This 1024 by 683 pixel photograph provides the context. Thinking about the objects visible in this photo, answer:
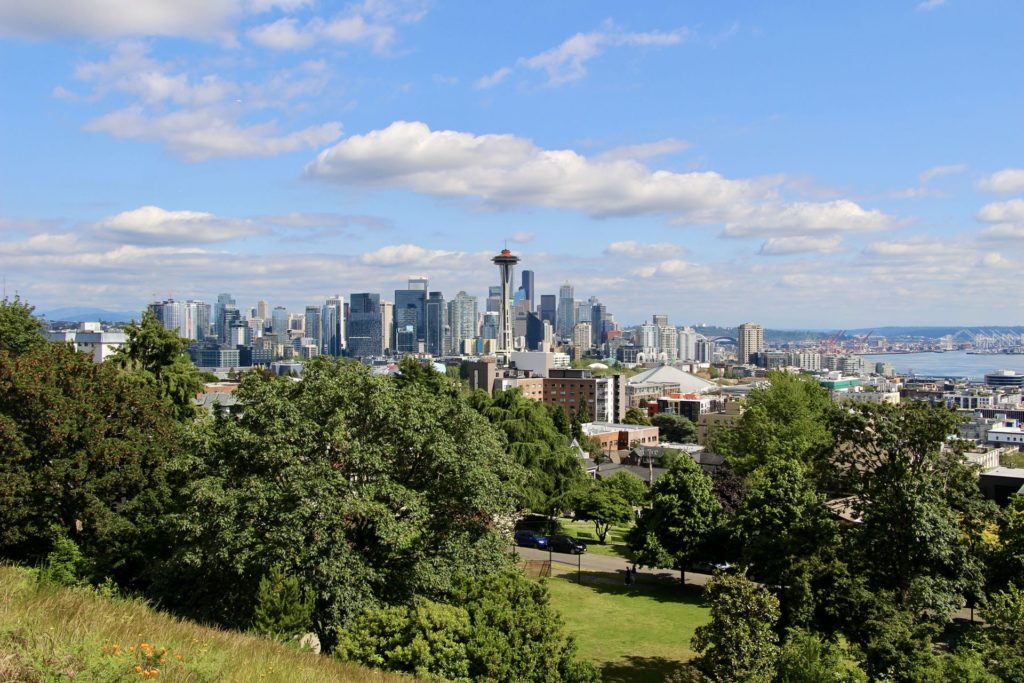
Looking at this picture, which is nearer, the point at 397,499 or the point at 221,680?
the point at 221,680

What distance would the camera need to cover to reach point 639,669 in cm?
1822

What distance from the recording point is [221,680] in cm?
765

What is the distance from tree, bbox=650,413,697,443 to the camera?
92.1m

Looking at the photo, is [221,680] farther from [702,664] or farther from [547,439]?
[547,439]

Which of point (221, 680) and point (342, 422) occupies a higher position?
point (342, 422)

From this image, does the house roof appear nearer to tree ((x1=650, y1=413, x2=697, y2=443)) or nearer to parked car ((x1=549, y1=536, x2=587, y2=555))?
tree ((x1=650, y1=413, x2=697, y2=443))

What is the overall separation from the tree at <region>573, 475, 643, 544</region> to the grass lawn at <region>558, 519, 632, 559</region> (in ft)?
1.74

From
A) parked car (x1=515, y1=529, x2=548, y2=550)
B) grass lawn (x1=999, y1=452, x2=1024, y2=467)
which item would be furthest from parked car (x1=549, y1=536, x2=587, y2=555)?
grass lawn (x1=999, y1=452, x2=1024, y2=467)

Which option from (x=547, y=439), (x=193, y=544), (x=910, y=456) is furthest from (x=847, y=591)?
(x=547, y=439)

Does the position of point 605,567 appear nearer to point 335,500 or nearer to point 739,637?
point 739,637

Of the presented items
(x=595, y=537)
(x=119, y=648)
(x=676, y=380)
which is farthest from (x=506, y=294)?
(x=119, y=648)

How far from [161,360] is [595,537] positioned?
65.8 ft

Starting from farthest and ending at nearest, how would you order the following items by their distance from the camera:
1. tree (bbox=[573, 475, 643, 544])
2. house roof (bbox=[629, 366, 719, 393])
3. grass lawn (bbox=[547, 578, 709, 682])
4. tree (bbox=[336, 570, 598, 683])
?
house roof (bbox=[629, 366, 719, 393]), tree (bbox=[573, 475, 643, 544]), grass lawn (bbox=[547, 578, 709, 682]), tree (bbox=[336, 570, 598, 683])

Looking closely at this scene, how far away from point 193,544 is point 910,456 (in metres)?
14.4
